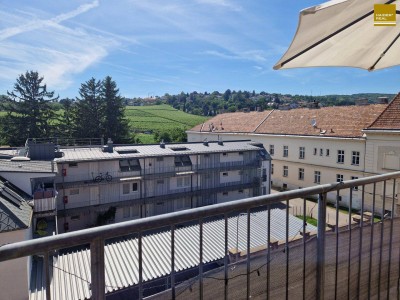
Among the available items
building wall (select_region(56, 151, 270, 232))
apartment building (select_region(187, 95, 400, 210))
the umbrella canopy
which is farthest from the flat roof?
the umbrella canopy

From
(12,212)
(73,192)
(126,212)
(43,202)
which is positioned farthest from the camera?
(126,212)

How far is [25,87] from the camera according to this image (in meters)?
45.8

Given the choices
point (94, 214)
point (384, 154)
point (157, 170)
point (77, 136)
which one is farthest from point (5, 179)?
point (77, 136)

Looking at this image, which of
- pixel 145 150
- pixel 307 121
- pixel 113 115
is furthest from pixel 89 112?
pixel 307 121

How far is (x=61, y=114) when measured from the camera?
1923 inches

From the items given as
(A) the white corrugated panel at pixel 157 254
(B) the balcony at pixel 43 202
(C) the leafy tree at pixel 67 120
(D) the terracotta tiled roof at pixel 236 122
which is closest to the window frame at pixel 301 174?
(D) the terracotta tiled roof at pixel 236 122

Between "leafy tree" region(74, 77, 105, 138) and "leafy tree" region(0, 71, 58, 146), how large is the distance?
3.69m

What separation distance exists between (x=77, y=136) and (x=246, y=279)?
4768 cm

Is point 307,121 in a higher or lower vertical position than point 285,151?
higher

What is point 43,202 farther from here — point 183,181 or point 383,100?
point 383,100

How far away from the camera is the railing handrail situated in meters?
1.17

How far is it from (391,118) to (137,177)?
18178 millimetres

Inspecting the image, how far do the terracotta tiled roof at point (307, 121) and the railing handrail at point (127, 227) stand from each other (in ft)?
83.3

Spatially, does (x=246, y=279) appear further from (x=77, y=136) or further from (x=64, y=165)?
(x=77, y=136)
